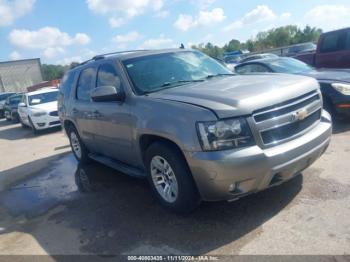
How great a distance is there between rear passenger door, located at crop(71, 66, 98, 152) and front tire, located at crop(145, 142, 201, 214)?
1.82m

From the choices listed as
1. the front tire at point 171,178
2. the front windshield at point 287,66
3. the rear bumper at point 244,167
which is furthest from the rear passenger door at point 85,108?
the front windshield at point 287,66

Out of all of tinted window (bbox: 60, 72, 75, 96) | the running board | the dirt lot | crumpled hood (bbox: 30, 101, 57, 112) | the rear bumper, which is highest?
tinted window (bbox: 60, 72, 75, 96)

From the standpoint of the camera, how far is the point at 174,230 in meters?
3.89

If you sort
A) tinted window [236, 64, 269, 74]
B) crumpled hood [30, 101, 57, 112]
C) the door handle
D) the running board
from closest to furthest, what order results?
the running board
the door handle
tinted window [236, 64, 269, 74]
crumpled hood [30, 101, 57, 112]

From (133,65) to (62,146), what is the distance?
19.3 feet

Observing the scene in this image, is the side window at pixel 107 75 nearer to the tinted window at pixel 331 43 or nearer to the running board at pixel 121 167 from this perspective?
the running board at pixel 121 167

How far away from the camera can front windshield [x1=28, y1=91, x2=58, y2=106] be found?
1387 cm

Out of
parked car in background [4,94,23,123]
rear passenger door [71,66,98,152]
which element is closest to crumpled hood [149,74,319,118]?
rear passenger door [71,66,98,152]

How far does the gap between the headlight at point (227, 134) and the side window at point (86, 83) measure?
2970 millimetres

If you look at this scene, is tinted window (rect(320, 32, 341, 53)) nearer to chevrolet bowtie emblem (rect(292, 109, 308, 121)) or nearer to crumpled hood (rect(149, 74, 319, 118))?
crumpled hood (rect(149, 74, 319, 118))

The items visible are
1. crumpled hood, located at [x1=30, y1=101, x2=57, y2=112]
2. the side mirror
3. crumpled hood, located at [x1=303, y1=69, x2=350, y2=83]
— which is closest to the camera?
the side mirror

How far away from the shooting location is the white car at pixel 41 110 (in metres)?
12.8

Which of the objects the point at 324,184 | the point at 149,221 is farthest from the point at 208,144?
the point at 324,184

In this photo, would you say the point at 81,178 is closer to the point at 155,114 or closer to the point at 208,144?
the point at 155,114
